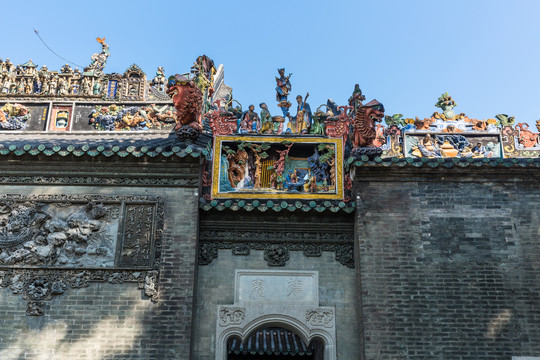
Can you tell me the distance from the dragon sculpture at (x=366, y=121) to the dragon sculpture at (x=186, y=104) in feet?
→ 8.89

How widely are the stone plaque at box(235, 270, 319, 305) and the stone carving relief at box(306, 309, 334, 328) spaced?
16 centimetres

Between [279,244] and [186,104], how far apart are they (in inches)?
113

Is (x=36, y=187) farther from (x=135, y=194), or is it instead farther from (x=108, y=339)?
(x=108, y=339)

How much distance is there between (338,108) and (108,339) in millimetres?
5729

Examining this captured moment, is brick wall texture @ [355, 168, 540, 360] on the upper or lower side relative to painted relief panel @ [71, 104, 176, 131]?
lower

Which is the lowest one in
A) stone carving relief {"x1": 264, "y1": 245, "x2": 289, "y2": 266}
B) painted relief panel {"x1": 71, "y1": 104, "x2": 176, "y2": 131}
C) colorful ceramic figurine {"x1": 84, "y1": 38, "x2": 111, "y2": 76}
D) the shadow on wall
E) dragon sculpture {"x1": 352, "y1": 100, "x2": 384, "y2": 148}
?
the shadow on wall

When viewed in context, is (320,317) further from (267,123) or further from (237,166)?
(267,123)

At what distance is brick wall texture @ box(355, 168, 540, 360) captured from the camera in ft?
32.5

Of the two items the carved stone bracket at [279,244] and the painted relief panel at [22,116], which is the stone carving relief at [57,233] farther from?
the painted relief panel at [22,116]

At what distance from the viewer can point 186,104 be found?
37.4 ft

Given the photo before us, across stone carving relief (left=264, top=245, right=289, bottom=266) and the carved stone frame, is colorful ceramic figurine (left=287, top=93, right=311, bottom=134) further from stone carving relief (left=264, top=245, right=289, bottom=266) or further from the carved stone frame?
the carved stone frame

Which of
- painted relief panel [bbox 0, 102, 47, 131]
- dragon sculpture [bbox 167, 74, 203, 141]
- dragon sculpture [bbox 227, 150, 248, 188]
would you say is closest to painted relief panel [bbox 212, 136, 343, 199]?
dragon sculpture [bbox 227, 150, 248, 188]

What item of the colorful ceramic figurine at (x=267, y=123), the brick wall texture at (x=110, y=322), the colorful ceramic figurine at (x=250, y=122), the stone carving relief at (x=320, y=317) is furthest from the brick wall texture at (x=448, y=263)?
the brick wall texture at (x=110, y=322)

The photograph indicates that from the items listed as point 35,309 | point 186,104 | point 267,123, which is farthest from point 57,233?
point 267,123
